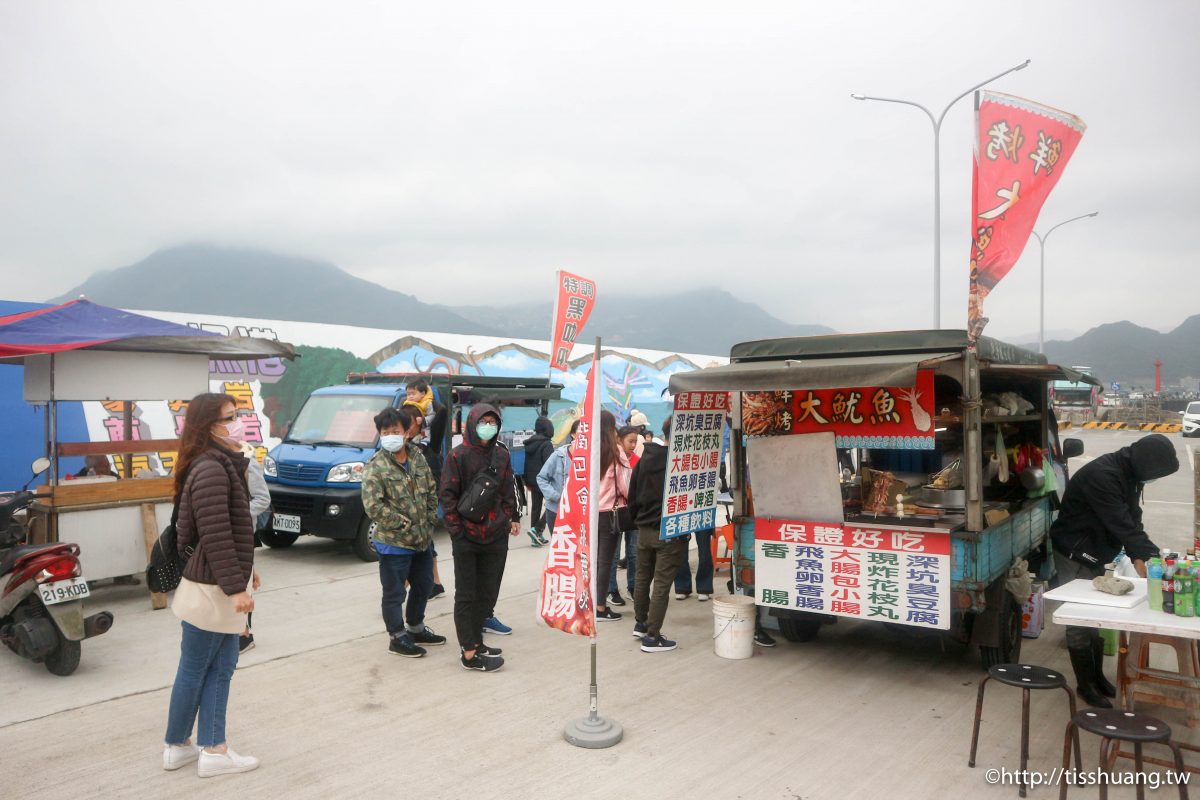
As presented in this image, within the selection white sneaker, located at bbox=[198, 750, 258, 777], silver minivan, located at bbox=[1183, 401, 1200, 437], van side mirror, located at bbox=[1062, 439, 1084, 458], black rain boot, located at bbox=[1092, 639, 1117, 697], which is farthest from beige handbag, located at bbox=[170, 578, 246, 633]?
silver minivan, located at bbox=[1183, 401, 1200, 437]

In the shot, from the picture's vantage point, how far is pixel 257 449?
13914mm

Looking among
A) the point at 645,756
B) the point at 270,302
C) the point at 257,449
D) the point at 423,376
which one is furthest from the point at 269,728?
the point at 270,302

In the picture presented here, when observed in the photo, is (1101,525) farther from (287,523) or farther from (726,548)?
(287,523)

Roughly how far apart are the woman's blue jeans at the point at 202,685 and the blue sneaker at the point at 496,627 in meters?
2.72

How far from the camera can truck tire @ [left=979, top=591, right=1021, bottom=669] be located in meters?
5.35

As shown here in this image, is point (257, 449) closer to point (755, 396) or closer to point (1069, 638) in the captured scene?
point (755, 396)

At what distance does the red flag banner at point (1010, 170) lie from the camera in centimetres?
620

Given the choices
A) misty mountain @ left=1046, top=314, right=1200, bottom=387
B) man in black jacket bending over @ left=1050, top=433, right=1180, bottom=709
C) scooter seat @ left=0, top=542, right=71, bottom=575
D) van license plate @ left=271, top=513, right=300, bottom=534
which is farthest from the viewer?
misty mountain @ left=1046, top=314, right=1200, bottom=387

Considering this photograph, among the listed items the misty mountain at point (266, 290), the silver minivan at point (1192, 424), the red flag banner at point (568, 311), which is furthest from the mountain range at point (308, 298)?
the red flag banner at point (568, 311)

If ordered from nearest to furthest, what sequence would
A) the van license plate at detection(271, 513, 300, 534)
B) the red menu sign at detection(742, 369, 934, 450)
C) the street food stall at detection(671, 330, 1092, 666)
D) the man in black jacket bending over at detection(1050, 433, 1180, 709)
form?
the man in black jacket bending over at detection(1050, 433, 1180, 709), the street food stall at detection(671, 330, 1092, 666), the red menu sign at detection(742, 369, 934, 450), the van license plate at detection(271, 513, 300, 534)

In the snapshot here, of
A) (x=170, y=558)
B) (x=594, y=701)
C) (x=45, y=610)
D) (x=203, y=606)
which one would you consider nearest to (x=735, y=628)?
(x=594, y=701)

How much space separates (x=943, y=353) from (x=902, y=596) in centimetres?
160

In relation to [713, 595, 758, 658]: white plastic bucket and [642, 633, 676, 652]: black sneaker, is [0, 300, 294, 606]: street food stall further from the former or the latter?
[713, 595, 758, 658]: white plastic bucket

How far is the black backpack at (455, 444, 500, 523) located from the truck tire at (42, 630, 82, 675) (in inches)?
107
